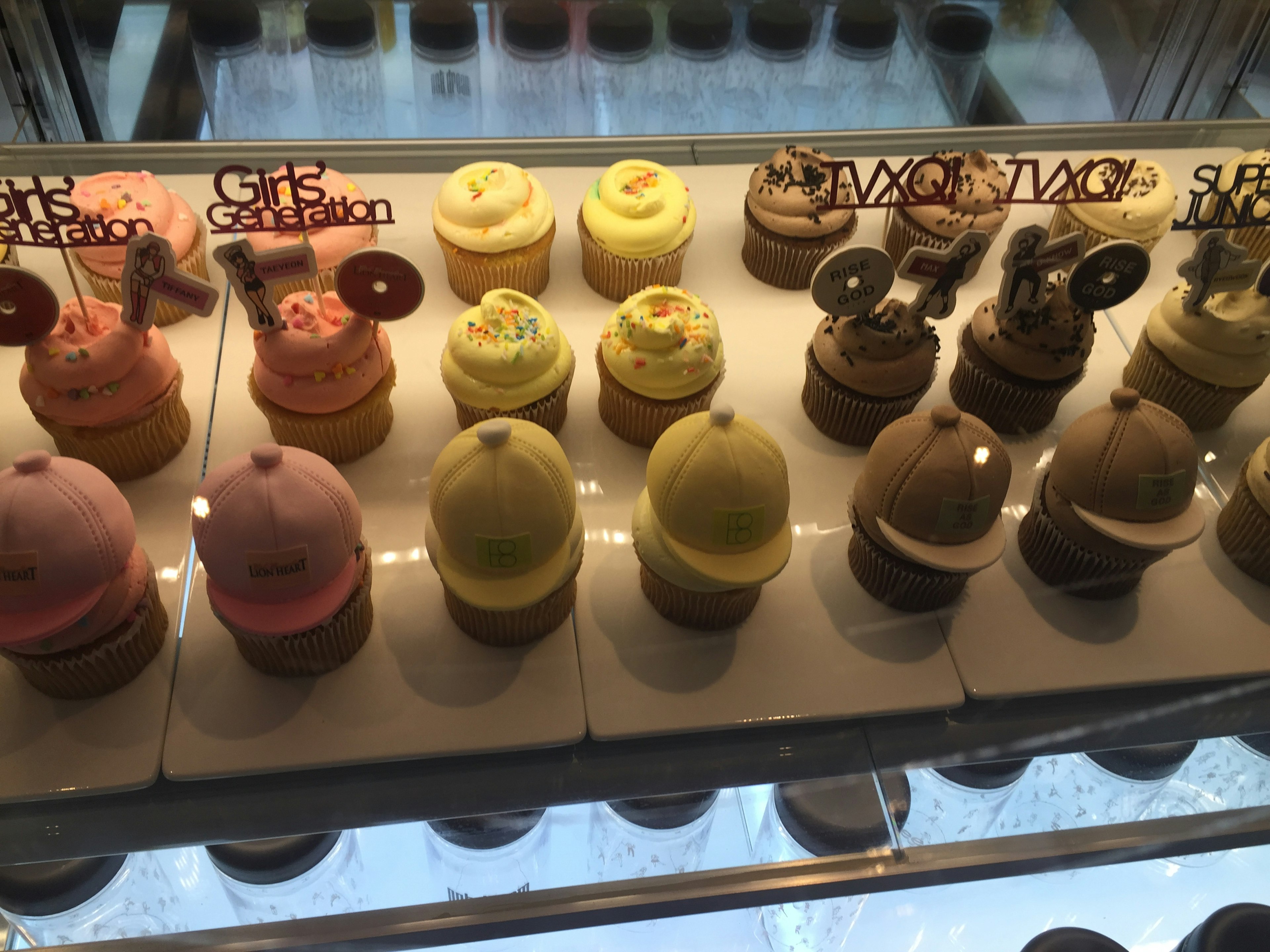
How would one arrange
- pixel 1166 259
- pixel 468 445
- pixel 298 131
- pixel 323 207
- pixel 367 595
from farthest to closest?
pixel 298 131 → pixel 1166 259 → pixel 323 207 → pixel 367 595 → pixel 468 445

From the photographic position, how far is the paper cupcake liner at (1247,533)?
267 cm

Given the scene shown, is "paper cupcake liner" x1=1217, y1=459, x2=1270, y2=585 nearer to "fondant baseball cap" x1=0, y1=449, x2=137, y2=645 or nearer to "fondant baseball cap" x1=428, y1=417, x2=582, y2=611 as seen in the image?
"fondant baseball cap" x1=428, y1=417, x2=582, y2=611

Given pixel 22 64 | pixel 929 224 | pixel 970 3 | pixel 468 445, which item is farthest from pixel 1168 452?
pixel 22 64

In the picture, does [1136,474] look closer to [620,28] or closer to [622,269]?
[622,269]

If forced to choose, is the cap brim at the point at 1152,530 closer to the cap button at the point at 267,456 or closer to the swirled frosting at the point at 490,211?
the swirled frosting at the point at 490,211

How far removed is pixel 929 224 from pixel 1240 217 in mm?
856

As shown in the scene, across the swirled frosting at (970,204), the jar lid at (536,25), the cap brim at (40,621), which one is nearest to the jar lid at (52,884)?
the cap brim at (40,621)

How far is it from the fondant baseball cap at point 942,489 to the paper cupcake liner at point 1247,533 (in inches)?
30.1

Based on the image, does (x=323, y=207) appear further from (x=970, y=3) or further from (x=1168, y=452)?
(x=970, y=3)

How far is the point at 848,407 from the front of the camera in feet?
9.43

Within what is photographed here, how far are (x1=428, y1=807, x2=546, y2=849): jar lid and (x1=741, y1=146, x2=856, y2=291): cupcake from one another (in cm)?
185

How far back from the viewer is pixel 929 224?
3291 millimetres

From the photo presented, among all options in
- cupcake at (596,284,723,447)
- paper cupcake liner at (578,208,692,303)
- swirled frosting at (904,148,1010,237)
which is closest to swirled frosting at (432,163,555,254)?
paper cupcake liner at (578,208,692,303)

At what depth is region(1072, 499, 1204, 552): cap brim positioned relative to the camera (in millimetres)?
2465
